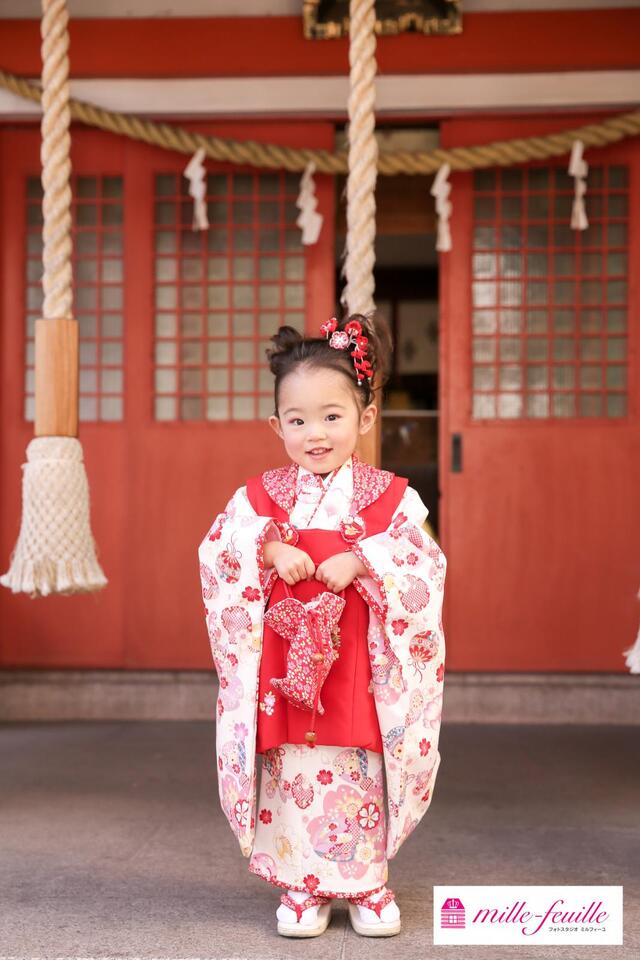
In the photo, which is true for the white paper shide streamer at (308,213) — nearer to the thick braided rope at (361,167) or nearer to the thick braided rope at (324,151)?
the thick braided rope at (324,151)

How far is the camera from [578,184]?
4191mm

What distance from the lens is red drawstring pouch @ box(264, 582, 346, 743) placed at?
86.7 inches

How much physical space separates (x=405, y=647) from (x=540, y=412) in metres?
2.26

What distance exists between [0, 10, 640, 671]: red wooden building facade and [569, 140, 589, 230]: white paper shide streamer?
9cm

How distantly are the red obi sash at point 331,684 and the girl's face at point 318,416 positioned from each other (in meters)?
0.15

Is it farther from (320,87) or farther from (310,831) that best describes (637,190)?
(310,831)

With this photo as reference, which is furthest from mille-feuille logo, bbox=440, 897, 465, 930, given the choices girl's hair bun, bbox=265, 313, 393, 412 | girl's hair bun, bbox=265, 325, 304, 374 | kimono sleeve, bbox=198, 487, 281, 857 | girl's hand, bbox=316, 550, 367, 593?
girl's hair bun, bbox=265, 325, 304, 374

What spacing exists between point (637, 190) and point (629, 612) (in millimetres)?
1592

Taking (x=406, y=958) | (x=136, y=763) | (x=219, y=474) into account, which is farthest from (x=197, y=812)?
(x=219, y=474)

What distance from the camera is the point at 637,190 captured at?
427 centimetres

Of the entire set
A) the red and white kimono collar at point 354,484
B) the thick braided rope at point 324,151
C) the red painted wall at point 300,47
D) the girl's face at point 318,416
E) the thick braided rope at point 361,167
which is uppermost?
the red painted wall at point 300,47

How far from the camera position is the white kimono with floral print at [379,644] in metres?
2.26

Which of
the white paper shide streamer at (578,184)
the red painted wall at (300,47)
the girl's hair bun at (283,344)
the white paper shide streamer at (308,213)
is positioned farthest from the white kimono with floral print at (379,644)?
the red painted wall at (300,47)

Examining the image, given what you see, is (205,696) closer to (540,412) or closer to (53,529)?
(53,529)
